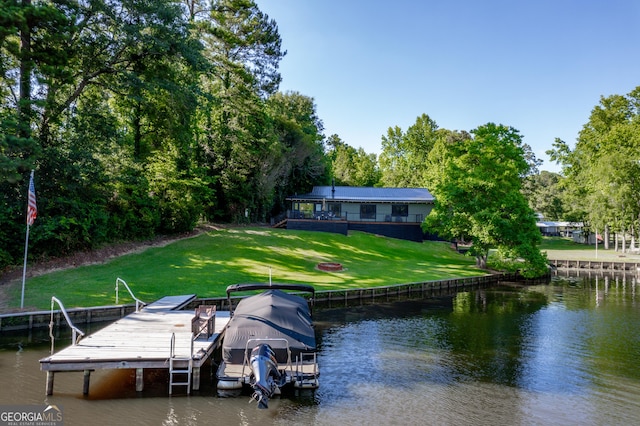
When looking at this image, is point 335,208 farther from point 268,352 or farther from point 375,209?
point 268,352

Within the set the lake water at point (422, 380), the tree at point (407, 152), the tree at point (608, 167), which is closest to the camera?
the lake water at point (422, 380)

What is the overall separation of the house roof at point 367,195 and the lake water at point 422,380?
27625 millimetres

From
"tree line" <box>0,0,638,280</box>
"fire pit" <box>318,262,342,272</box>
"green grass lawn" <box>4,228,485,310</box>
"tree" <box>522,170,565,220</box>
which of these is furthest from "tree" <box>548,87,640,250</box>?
"fire pit" <box>318,262,342,272</box>

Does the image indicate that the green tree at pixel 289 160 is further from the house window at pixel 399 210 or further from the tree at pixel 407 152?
the tree at pixel 407 152

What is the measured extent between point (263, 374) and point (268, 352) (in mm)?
1082

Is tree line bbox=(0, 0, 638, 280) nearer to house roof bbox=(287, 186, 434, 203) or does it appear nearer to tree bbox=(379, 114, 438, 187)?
house roof bbox=(287, 186, 434, 203)

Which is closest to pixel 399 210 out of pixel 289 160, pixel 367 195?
pixel 367 195

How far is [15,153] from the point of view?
76.5 feet

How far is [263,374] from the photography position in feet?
38.5

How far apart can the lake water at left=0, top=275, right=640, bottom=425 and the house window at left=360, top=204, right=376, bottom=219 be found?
28.1m

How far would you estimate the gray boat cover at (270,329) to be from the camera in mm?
13438

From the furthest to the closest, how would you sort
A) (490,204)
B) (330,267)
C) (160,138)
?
1. (160,138)
2. (490,204)
3. (330,267)

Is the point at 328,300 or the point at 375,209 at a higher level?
the point at 375,209

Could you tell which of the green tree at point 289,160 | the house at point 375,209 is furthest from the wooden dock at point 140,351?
the green tree at point 289,160
